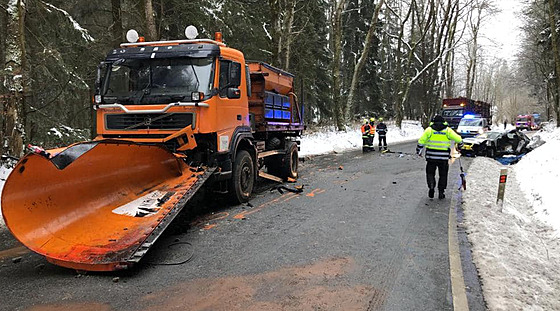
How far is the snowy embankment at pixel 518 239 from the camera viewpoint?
152 inches

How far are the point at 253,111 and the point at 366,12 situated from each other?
110ft

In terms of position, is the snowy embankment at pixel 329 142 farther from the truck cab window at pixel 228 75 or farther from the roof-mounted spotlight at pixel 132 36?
the roof-mounted spotlight at pixel 132 36

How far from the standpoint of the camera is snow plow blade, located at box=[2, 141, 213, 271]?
418 cm

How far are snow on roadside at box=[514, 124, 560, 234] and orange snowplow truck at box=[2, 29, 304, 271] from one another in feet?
18.6

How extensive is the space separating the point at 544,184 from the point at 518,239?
183 inches

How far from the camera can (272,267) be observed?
14.6 ft

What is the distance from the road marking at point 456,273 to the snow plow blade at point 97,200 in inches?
126

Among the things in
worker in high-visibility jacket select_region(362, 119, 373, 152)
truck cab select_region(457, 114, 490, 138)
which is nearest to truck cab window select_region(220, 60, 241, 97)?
worker in high-visibility jacket select_region(362, 119, 373, 152)

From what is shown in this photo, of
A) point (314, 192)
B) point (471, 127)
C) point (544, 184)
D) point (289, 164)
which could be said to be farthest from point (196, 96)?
point (471, 127)

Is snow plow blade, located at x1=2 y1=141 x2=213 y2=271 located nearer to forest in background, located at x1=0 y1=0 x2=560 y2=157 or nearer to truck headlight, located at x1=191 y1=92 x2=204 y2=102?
truck headlight, located at x1=191 y1=92 x2=204 y2=102

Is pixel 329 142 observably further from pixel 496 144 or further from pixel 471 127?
pixel 471 127

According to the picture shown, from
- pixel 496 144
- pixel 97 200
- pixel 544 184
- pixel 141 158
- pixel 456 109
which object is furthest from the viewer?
pixel 456 109

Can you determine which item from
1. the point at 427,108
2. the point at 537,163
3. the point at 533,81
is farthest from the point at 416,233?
the point at 533,81

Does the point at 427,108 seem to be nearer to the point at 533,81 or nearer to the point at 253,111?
the point at 533,81
